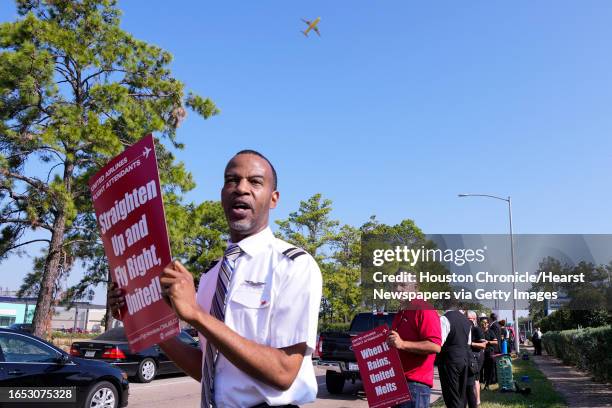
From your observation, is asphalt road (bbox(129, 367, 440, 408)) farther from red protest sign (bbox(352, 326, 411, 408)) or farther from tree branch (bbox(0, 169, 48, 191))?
tree branch (bbox(0, 169, 48, 191))

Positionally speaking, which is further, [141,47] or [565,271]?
[141,47]

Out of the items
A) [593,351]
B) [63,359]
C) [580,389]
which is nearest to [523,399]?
[580,389]

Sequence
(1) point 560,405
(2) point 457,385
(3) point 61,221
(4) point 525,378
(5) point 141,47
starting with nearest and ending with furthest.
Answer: (2) point 457,385, (1) point 560,405, (4) point 525,378, (3) point 61,221, (5) point 141,47

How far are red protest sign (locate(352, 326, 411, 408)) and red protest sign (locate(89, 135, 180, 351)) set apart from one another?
384cm

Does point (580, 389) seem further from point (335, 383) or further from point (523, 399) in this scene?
point (335, 383)

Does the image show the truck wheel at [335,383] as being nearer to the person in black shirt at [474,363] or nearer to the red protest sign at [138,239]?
the person in black shirt at [474,363]

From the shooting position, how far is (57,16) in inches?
883

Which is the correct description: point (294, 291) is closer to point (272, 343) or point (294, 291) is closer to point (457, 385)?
point (272, 343)

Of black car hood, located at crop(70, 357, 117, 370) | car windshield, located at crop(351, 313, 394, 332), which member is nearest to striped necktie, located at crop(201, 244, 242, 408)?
black car hood, located at crop(70, 357, 117, 370)

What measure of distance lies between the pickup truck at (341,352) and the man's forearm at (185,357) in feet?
36.7

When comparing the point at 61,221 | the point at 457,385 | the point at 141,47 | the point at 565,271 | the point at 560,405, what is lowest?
the point at 560,405

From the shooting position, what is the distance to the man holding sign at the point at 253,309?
1848 millimetres

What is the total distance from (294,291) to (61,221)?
70.8ft

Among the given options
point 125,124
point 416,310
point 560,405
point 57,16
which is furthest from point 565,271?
point 57,16
